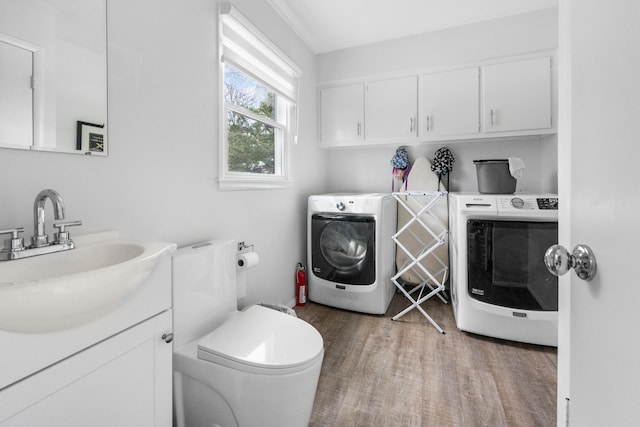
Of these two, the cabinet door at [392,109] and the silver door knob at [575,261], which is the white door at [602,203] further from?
the cabinet door at [392,109]

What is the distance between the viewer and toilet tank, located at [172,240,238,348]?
1.21 metres

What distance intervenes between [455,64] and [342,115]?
1102 mm

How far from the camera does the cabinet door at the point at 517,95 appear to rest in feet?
7.86

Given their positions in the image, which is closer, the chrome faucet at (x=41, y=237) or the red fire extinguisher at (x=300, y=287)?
the chrome faucet at (x=41, y=237)

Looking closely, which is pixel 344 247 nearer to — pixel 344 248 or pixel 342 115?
pixel 344 248

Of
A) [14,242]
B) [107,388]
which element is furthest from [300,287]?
[14,242]

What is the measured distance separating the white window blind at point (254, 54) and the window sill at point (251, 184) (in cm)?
70

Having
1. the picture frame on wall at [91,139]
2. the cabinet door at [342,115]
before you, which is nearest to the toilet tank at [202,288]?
the picture frame on wall at [91,139]

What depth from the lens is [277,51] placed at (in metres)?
2.26

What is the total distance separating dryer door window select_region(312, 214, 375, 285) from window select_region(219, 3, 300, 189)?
0.53 metres

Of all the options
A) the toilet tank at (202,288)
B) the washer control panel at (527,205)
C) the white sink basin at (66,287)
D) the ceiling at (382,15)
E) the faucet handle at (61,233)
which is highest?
the ceiling at (382,15)

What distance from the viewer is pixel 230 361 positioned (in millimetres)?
1103

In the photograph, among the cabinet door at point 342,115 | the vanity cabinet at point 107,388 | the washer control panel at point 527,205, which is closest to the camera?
the vanity cabinet at point 107,388

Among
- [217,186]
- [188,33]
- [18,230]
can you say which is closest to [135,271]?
[18,230]
